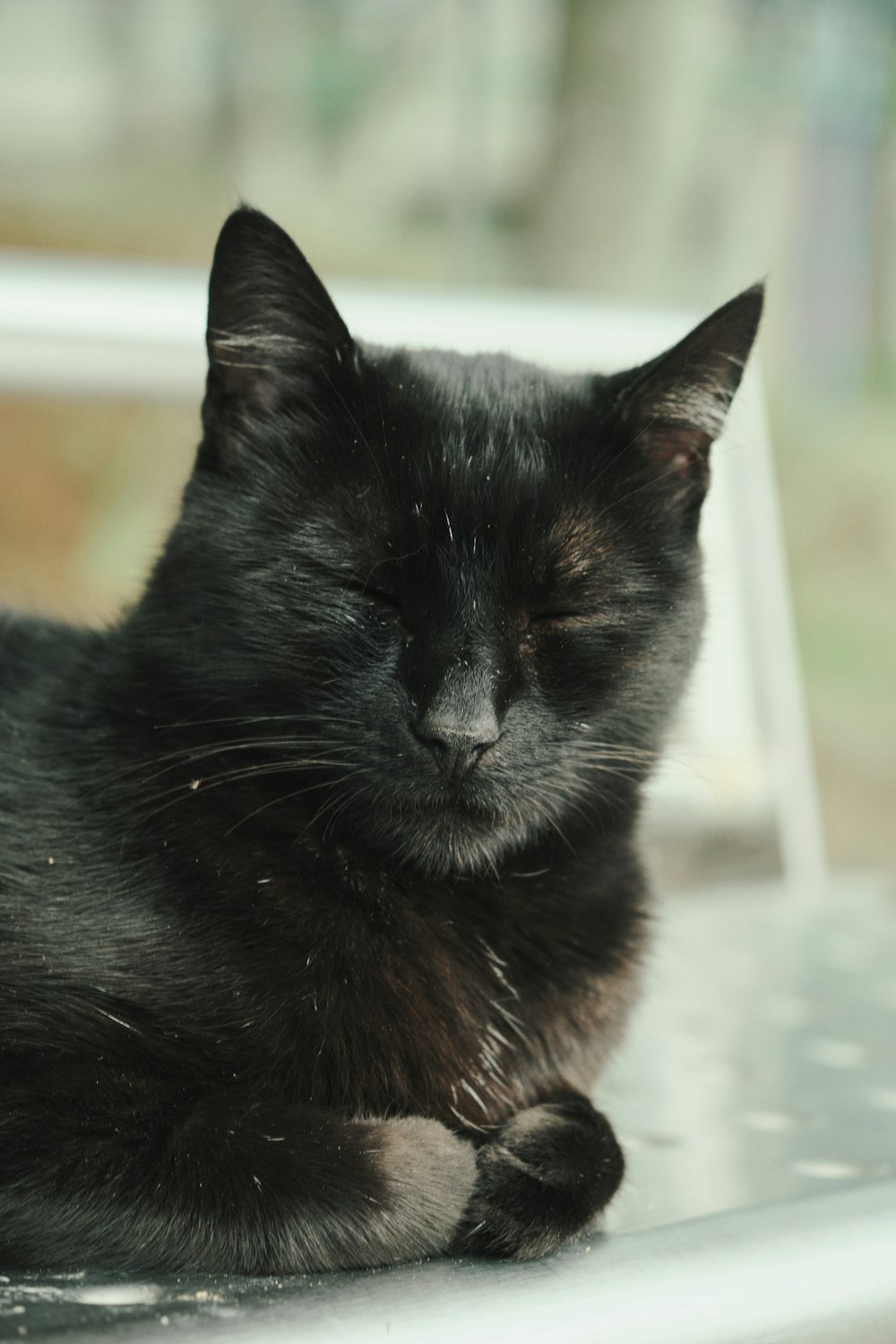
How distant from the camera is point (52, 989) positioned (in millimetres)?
872

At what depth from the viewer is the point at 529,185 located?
485cm

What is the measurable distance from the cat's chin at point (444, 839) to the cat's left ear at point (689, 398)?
325 millimetres

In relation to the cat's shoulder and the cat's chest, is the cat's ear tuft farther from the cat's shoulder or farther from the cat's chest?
the cat's chest

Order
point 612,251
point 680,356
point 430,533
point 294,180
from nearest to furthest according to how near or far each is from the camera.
Answer: point 430,533
point 680,356
point 612,251
point 294,180

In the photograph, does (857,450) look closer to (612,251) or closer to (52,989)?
(612,251)

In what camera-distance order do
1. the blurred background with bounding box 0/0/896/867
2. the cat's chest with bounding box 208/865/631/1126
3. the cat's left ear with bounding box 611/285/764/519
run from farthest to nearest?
the blurred background with bounding box 0/0/896/867 → the cat's left ear with bounding box 611/285/764/519 → the cat's chest with bounding box 208/865/631/1126

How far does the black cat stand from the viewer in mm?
830

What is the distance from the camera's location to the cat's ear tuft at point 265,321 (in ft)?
3.28

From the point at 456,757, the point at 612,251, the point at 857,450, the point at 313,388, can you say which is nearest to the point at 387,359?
the point at 313,388

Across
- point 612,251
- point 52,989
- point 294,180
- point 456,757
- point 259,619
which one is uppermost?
point 294,180

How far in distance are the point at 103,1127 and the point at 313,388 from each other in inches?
22.1

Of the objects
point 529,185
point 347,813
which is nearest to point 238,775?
point 347,813

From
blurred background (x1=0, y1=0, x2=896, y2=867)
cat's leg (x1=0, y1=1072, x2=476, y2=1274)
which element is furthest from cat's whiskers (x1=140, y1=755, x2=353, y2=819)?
blurred background (x1=0, y1=0, x2=896, y2=867)

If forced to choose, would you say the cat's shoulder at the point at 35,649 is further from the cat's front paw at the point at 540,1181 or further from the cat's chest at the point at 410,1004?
the cat's front paw at the point at 540,1181
